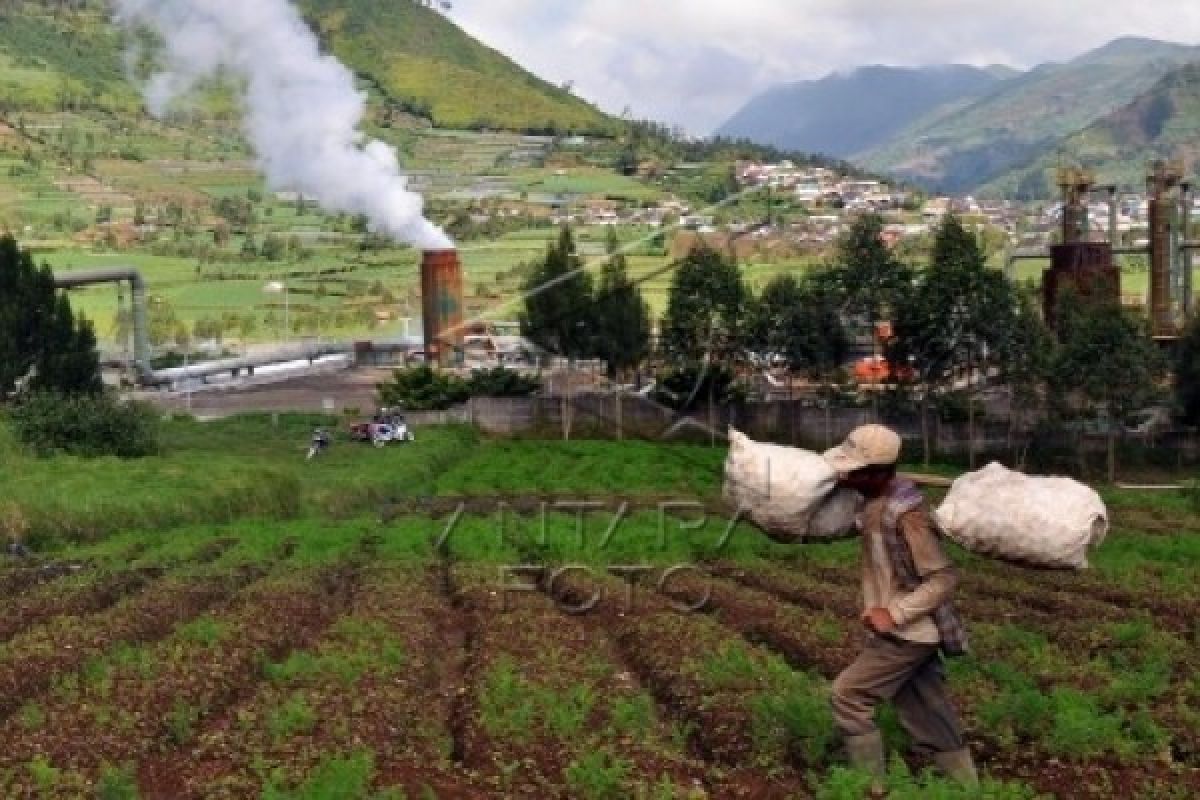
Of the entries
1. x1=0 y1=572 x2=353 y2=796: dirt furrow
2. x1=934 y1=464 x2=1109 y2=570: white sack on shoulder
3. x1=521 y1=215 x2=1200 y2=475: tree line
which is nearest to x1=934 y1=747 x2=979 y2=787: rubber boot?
x1=934 y1=464 x2=1109 y2=570: white sack on shoulder

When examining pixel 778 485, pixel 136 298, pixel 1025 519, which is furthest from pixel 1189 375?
pixel 136 298

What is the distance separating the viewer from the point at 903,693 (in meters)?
10.3

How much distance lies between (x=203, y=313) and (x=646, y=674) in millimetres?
128360

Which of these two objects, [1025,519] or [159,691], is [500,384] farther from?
[1025,519]

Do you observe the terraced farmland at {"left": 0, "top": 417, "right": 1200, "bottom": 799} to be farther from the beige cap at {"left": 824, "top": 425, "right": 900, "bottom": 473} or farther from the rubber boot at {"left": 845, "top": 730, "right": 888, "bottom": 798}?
the beige cap at {"left": 824, "top": 425, "right": 900, "bottom": 473}

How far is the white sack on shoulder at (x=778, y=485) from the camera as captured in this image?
416 inches

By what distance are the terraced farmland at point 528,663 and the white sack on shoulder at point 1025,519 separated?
141cm

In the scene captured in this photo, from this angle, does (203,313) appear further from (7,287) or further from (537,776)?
(537,776)

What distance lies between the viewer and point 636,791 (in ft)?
32.1

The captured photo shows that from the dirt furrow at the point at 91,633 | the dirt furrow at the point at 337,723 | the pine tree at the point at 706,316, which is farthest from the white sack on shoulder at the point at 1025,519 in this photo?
the pine tree at the point at 706,316

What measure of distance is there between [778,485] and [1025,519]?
1.74 metres

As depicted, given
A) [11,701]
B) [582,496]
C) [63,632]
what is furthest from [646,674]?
[582,496]

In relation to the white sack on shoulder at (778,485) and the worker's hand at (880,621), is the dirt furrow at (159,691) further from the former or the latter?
the worker's hand at (880,621)

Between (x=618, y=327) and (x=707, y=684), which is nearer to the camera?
(x=707, y=684)
